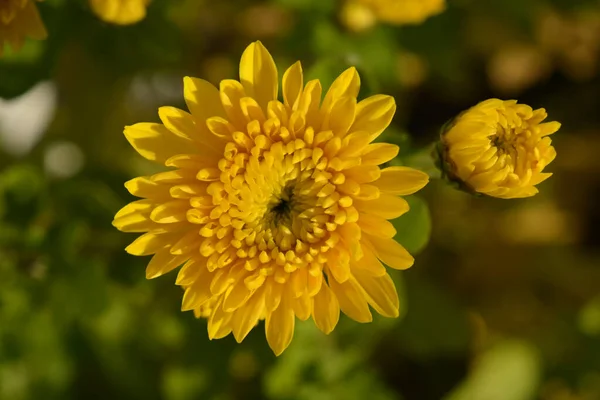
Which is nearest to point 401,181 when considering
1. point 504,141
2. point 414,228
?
point 504,141

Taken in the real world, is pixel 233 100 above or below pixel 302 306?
above

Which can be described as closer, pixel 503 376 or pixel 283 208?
pixel 283 208

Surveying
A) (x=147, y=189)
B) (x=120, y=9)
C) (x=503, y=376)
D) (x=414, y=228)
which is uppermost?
(x=120, y=9)

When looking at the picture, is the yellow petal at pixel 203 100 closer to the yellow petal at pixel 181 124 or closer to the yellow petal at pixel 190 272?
the yellow petal at pixel 181 124

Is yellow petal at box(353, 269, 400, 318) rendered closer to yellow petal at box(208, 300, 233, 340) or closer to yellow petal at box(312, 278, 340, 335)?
yellow petal at box(312, 278, 340, 335)

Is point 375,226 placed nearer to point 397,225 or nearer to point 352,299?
point 352,299

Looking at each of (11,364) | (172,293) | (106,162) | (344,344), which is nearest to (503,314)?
(344,344)

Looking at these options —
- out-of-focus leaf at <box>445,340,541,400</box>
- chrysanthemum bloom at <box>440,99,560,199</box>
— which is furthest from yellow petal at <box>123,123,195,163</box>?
out-of-focus leaf at <box>445,340,541,400</box>
